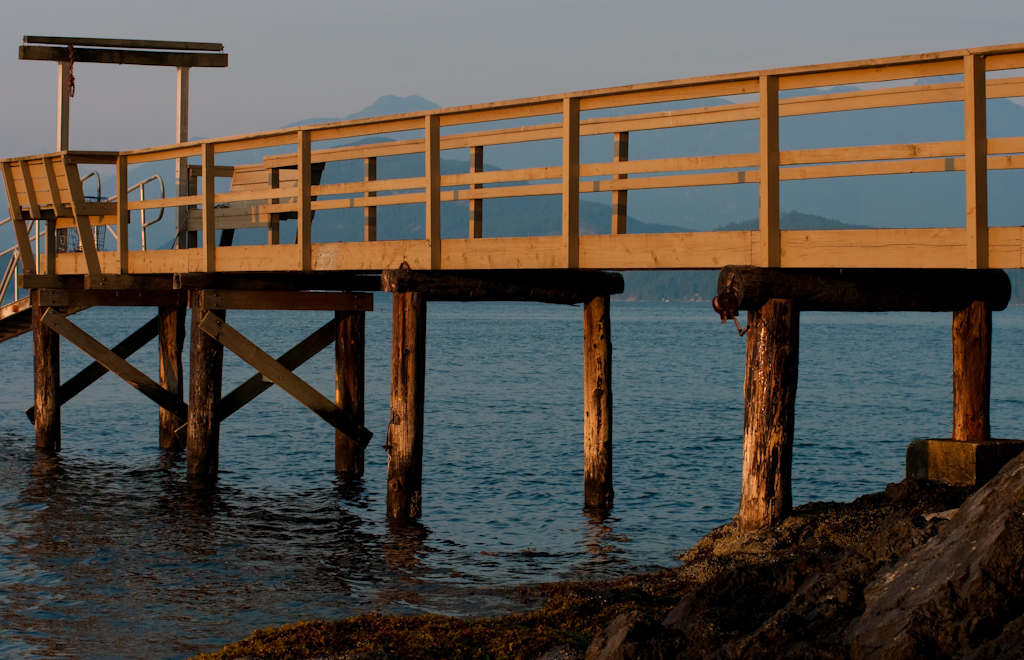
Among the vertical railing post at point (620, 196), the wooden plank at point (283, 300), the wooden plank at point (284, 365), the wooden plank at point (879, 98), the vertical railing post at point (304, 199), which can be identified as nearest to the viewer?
the wooden plank at point (879, 98)

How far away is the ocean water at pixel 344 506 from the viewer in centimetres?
816

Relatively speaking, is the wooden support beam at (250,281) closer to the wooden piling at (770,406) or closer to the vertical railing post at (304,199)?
the vertical railing post at (304,199)

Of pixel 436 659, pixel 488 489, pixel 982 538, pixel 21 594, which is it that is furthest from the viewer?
pixel 488 489

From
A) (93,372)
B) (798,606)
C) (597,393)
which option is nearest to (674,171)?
(597,393)

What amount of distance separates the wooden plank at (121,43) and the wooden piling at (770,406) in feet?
33.4

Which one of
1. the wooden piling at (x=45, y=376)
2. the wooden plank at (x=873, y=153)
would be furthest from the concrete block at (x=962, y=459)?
the wooden piling at (x=45, y=376)

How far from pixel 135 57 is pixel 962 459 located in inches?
480

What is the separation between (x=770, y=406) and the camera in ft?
25.1

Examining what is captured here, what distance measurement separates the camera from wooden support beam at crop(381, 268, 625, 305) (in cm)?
1014

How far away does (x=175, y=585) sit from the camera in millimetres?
8758

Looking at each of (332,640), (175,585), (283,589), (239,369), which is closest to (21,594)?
(175,585)

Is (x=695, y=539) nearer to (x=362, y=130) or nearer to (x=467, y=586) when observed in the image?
(x=467, y=586)

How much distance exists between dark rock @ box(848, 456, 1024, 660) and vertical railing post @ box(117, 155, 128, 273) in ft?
35.5

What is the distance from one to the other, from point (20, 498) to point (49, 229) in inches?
151
